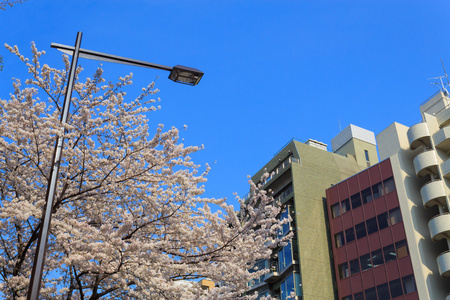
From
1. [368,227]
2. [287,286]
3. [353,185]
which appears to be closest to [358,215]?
[368,227]

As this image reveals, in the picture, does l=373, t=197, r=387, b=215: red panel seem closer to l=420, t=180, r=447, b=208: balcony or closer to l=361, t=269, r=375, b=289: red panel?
l=420, t=180, r=447, b=208: balcony

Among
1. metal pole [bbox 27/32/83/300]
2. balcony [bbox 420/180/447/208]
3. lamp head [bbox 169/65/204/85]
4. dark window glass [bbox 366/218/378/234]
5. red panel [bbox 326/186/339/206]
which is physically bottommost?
metal pole [bbox 27/32/83/300]

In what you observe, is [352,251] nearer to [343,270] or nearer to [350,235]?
[350,235]

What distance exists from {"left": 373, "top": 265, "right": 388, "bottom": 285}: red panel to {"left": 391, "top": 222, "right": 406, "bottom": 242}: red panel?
98.8 inches

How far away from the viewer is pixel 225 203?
11.4 m

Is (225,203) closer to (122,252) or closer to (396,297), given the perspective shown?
(122,252)

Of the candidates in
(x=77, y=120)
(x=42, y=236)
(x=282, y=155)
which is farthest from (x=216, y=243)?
(x=282, y=155)

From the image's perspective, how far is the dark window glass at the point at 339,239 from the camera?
37.2 m

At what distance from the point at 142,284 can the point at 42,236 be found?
303 centimetres

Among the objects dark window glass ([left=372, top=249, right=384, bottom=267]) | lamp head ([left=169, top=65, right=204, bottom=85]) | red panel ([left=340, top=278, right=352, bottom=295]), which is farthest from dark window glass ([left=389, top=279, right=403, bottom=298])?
→ lamp head ([left=169, top=65, right=204, bottom=85])

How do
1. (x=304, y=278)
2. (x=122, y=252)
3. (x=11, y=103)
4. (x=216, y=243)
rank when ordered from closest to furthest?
(x=122, y=252), (x=11, y=103), (x=216, y=243), (x=304, y=278)

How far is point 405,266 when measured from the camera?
3095 cm

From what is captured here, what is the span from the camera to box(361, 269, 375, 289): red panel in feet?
108

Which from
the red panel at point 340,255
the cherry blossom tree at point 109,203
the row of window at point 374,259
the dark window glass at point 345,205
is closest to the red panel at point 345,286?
the row of window at point 374,259
